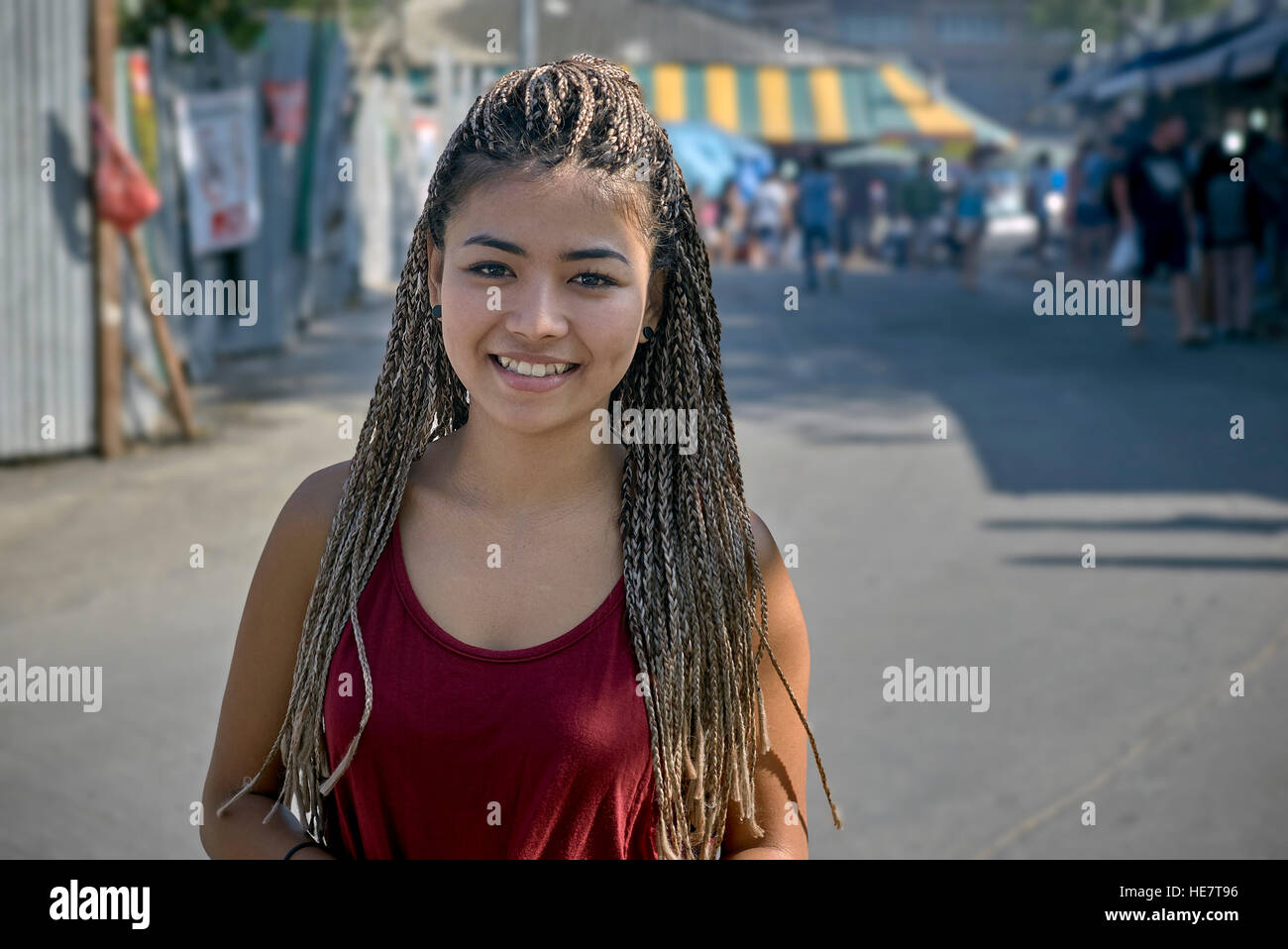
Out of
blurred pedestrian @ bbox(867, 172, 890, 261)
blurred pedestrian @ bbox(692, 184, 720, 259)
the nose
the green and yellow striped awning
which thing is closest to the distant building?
the green and yellow striped awning

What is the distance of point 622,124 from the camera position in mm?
2033

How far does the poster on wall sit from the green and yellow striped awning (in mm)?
26987

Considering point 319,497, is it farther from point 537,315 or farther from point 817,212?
point 817,212

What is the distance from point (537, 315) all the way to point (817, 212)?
62.8 feet

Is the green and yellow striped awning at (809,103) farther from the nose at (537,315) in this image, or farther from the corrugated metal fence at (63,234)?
the nose at (537,315)

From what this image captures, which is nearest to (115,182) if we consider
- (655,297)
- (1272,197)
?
(655,297)

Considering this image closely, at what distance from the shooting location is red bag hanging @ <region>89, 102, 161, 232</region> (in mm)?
8742

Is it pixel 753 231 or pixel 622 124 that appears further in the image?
pixel 753 231

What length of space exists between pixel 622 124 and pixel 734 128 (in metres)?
38.4
